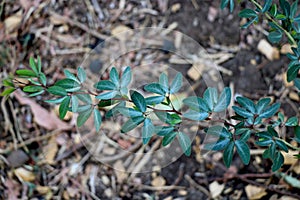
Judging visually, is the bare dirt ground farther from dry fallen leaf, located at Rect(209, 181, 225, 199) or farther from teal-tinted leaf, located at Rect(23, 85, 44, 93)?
teal-tinted leaf, located at Rect(23, 85, 44, 93)

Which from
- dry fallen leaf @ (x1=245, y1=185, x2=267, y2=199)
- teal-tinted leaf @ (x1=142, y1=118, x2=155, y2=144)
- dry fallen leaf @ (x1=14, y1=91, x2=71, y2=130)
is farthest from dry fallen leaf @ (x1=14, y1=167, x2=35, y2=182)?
teal-tinted leaf @ (x1=142, y1=118, x2=155, y2=144)

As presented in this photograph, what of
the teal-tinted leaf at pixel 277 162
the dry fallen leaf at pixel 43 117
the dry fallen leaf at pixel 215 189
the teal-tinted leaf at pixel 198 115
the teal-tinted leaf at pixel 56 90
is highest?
the teal-tinted leaf at pixel 56 90

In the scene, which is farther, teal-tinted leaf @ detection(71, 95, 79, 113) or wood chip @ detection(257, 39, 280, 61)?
wood chip @ detection(257, 39, 280, 61)

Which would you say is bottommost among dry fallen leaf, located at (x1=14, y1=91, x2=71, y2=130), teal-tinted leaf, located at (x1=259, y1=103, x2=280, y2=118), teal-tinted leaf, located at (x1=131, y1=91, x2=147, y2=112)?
dry fallen leaf, located at (x1=14, y1=91, x2=71, y2=130)

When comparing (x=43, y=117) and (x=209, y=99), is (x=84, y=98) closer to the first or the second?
(x=209, y=99)

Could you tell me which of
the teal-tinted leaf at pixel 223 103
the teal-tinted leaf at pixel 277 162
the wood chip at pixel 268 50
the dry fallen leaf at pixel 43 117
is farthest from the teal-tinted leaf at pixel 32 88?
the wood chip at pixel 268 50

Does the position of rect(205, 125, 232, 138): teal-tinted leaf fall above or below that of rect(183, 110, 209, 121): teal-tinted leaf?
below

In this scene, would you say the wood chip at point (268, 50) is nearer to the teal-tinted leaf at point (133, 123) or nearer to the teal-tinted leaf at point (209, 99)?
the teal-tinted leaf at point (209, 99)

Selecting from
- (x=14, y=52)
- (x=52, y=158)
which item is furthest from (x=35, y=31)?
(x=52, y=158)
